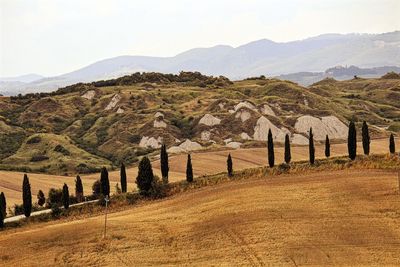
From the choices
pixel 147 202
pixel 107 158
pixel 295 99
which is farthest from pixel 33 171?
pixel 295 99

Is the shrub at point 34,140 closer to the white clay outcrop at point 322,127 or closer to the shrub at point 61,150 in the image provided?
the shrub at point 61,150

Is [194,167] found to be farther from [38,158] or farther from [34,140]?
[34,140]

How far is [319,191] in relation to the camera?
62.7 m

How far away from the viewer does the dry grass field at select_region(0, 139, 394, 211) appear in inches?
3723

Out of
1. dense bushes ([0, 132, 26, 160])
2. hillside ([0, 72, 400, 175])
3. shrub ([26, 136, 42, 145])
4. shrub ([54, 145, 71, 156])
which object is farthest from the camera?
shrub ([26, 136, 42, 145])

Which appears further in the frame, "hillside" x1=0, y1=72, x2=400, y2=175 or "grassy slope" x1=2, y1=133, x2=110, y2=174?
"hillside" x1=0, y1=72, x2=400, y2=175

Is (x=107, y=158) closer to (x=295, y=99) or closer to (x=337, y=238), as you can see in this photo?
(x=295, y=99)

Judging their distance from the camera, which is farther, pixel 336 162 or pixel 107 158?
pixel 107 158

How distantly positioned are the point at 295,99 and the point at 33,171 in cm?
9296

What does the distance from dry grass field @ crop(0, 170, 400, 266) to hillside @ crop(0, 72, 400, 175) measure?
61.5 metres

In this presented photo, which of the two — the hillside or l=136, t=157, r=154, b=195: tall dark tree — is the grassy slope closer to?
the hillside

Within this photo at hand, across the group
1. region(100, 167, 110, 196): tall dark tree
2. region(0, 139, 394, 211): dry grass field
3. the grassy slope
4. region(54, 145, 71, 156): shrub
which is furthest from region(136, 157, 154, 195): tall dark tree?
region(54, 145, 71, 156): shrub

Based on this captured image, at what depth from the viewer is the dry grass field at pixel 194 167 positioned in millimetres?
94562

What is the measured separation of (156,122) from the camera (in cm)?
14938
